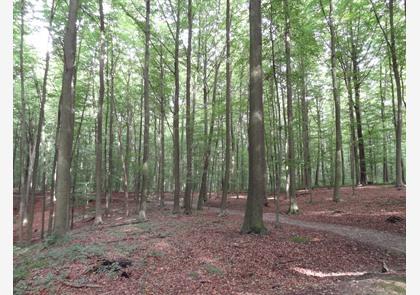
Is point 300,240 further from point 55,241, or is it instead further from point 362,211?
point 55,241

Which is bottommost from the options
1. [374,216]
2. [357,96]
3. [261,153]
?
[374,216]

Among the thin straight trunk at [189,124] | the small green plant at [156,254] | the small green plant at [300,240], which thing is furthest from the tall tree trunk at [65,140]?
the small green plant at [300,240]

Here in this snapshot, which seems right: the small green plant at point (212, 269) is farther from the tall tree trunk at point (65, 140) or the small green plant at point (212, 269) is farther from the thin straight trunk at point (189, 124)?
the thin straight trunk at point (189, 124)

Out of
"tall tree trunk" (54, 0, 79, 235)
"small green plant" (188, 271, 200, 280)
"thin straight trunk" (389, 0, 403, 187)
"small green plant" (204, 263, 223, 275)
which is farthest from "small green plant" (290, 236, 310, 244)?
"thin straight trunk" (389, 0, 403, 187)

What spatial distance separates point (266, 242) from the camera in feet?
29.2

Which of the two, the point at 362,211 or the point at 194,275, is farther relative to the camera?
the point at 362,211

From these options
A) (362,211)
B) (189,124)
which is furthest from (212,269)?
(189,124)

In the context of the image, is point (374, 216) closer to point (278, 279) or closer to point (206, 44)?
point (278, 279)

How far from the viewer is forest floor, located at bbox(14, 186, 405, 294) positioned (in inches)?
242

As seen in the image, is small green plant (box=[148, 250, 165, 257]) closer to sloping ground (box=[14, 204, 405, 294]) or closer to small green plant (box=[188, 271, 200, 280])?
sloping ground (box=[14, 204, 405, 294])

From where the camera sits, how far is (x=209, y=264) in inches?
293

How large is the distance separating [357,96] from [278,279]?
19403 mm

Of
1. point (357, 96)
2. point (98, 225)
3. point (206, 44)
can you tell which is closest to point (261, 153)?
point (98, 225)

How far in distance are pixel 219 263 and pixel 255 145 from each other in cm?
424
